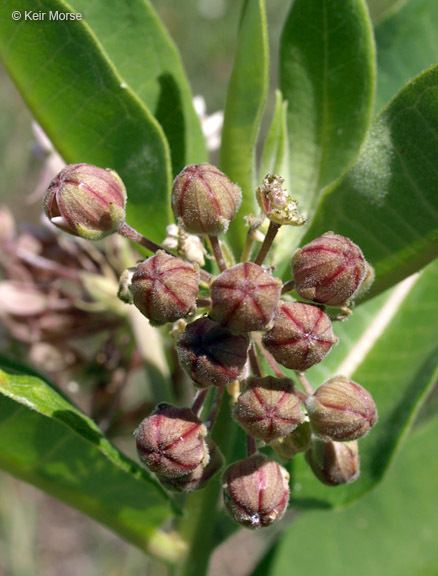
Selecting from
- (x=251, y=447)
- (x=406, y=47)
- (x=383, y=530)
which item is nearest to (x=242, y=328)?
(x=251, y=447)

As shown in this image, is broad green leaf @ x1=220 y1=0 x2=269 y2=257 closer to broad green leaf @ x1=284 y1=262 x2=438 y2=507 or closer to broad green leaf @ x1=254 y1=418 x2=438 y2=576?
broad green leaf @ x1=284 y1=262 x2=438 y2=507

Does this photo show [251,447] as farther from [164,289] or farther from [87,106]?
[87,106]

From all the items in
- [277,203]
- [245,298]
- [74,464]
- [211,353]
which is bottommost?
[74,464]

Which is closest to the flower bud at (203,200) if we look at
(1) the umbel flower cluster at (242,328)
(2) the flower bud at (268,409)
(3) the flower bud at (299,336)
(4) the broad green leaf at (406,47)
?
(1) the umbel flower cluster at (242,328)

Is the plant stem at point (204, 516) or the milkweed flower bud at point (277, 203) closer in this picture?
the milkweed flower bud at point (277, 203)

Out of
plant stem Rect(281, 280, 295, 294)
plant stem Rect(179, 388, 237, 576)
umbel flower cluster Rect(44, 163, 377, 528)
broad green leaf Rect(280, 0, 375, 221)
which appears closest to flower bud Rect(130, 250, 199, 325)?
umbel flower cluster Rect(44, 163, 377, 528)

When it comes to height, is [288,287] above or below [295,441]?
above

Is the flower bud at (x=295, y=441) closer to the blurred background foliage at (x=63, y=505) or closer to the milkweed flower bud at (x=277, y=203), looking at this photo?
the milkweed flower bud at (x=277, y=203)
